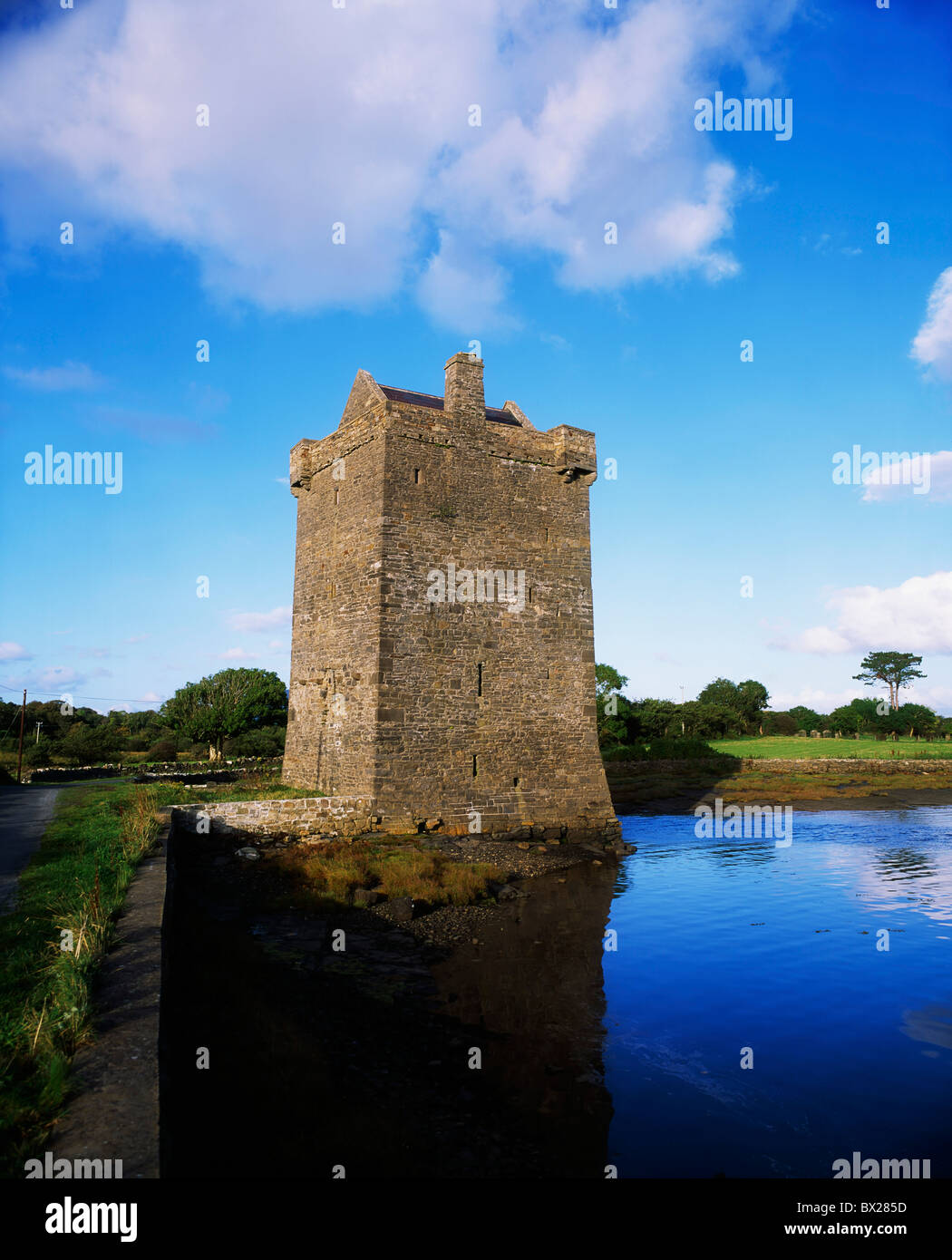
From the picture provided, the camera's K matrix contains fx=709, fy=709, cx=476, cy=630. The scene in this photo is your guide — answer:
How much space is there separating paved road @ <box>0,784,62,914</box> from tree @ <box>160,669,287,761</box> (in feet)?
58.1

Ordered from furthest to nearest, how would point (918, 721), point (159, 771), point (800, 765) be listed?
point (918, 721) < point (800, 765) < point (159, 771)

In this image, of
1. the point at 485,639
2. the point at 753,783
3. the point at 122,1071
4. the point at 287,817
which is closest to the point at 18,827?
the point at 287,817

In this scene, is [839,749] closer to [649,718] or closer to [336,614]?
[649,718]

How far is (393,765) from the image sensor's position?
1834cm

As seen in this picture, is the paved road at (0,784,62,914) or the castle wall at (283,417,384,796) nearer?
the paved road at (0,784,62,914)

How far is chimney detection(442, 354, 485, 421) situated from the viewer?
20.2 m

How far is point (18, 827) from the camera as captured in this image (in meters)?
14.5

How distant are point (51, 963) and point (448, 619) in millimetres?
13698

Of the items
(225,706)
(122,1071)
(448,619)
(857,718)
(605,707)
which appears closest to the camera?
(122,1071)

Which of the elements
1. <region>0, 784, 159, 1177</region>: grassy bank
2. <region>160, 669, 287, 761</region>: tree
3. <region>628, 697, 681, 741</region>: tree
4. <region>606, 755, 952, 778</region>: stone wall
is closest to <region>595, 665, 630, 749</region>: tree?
<region>628, 697, 681, 741</region>: tree

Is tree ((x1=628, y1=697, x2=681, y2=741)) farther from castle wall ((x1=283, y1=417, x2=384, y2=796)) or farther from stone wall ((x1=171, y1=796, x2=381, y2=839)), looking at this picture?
stone wall ((x1=171, y1=796, x2=381, y2=839))

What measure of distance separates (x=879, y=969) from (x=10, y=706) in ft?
169
